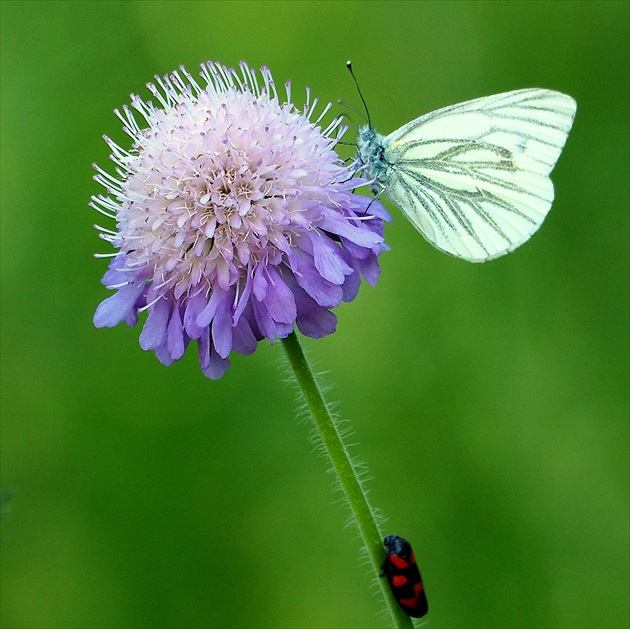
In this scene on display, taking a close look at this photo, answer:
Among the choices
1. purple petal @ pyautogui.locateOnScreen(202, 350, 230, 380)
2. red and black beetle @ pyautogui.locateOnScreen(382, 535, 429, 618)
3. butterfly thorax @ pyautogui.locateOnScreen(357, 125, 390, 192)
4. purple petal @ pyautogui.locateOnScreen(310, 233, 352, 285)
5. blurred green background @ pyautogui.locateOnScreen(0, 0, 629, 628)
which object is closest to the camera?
red and black beetle @ pyautogui.locateOnScreen(382, 535, 429, 618)

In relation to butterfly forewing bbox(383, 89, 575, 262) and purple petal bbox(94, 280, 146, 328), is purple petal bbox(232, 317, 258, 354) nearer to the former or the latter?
purple petal bbox(94, 280, 146, 328)

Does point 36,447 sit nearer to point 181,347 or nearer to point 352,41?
point 181,347

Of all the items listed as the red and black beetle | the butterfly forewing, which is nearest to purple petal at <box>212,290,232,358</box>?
the red and black beetle

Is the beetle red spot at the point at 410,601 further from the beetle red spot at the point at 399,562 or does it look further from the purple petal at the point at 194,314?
the purple petal at the point at 194,314

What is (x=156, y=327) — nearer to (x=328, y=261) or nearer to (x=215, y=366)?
(x=215, y=366)

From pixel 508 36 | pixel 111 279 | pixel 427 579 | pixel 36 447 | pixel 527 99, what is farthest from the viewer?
pixel 508 36

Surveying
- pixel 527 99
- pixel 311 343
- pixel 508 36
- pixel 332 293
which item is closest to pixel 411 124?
pixel 527 99

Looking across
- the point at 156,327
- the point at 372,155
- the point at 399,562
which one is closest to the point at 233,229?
the point at 156,327
